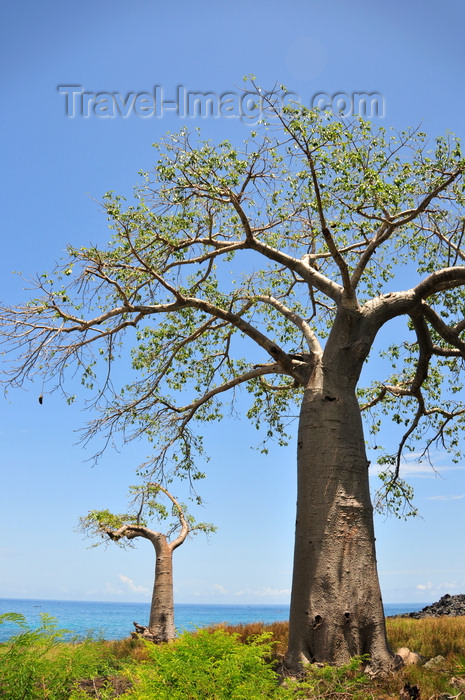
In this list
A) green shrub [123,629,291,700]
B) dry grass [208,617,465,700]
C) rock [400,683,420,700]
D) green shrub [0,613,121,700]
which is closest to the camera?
green shrub [123,629,291,700]

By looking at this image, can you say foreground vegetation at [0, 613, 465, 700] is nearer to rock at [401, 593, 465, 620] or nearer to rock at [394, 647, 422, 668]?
rock at [394, 647, 422, 668]

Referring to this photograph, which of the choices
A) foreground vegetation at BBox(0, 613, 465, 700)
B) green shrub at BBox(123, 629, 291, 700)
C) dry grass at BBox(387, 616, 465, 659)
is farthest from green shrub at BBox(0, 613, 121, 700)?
dry grass at BBox(387, 616, 465, 659)

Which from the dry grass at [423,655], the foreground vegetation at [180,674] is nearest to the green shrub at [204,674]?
the foreground vegetation at [180,674]

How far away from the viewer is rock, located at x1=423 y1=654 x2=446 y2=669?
24.9 feet

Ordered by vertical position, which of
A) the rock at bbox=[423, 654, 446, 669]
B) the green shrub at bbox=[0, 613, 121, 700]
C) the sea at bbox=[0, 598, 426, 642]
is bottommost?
the sea at bbox=[0, 598, 426, 642]

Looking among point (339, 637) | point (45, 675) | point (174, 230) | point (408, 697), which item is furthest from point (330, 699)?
point (174, 230)

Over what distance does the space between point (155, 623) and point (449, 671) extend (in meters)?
12.8

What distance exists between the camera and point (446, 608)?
66.6ft

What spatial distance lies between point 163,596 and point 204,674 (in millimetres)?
14862

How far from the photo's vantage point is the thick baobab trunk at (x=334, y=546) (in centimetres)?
752

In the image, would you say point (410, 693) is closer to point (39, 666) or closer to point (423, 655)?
point (423, 655)

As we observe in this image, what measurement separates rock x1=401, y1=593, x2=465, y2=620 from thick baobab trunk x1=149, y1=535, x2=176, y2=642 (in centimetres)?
809

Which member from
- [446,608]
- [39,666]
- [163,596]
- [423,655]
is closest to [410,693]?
[423,655]

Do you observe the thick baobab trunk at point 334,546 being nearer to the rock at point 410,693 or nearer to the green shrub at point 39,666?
the rock at point 410,693
